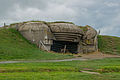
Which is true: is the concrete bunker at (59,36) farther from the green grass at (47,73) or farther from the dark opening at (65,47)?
the green grass at (47,73)

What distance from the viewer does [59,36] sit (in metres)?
30.0

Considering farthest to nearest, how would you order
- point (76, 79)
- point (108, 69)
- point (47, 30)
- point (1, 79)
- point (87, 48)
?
point (87, 48) < point (47, 30) < point (108, 69) < point (76, 79) < point (1, 79)

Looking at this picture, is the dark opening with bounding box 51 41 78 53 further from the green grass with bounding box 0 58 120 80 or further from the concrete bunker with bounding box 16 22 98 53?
the green grass with bounding box 0 58 120 80

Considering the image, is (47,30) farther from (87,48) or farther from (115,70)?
(115,70)

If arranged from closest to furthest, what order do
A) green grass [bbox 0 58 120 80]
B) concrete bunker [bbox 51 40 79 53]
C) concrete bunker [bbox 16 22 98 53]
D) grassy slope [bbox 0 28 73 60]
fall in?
1. green grass [bbox 0 58 120 80]
2. grassy slope [bbox 0 28 73 60]
3. concrete bunker [bbox 16 22 98 53]
4. concrete bunker [bbox 51 40 79 53]

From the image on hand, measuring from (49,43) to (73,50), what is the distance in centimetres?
681

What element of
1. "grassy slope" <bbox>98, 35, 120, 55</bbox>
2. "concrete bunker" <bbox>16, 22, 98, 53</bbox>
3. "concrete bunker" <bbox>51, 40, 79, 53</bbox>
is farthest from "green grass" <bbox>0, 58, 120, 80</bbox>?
"grassy slope" <bbox>98, 35, 120, 55</bbox>

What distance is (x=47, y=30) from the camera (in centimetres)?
2880

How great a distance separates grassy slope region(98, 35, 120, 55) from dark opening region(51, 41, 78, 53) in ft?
23.7

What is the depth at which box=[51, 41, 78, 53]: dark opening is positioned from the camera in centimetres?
3209

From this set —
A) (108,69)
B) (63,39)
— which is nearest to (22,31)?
(63,39)

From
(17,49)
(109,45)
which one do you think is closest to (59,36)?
(17,49)

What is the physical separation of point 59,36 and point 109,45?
49.9ft

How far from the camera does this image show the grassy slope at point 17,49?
2073 centimetres
